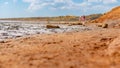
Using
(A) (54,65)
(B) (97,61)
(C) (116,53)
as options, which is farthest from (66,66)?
(C) (116,53)

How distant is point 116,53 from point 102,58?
0.38 metres

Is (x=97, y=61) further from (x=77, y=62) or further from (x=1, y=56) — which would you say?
(x=1, y=56)

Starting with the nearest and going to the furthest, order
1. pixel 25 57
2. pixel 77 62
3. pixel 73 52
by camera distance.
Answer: pixel 77 62 < pixel 25 57 < pixel 73 52

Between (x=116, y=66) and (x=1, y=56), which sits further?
(x=1, y=56)

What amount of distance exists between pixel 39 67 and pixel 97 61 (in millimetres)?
1503

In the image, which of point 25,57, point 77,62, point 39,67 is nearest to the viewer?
point 39,67

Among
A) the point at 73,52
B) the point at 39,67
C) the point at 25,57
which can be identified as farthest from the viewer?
the point at 73,52

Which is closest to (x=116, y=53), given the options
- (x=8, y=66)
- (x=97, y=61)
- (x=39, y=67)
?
(x=97, y=61)

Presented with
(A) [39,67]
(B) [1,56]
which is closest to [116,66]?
(A) [39,67]

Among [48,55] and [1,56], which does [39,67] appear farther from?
[1,56]

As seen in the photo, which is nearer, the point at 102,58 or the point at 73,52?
the point at 102,58

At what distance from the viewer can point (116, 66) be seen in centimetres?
549

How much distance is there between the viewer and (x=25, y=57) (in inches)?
248

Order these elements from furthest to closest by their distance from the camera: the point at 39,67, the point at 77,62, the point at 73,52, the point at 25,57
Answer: the point at 73,52 → the point at 25,57 → the point at 77,62 → the point at 39,67
